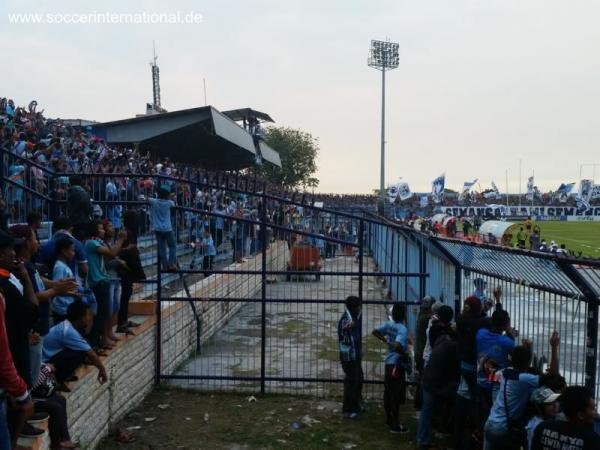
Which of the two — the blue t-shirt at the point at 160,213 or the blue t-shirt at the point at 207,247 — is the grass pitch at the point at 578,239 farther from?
the blue t-shirt at the point at 160,213

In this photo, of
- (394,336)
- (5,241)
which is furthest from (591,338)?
(5,241)

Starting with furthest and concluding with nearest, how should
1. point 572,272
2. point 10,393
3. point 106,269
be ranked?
point 106,269 → point 572,272 → point 10,393

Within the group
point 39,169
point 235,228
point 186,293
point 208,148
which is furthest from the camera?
point 208,148

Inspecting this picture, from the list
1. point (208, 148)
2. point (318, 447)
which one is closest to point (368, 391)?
point (318, 447)

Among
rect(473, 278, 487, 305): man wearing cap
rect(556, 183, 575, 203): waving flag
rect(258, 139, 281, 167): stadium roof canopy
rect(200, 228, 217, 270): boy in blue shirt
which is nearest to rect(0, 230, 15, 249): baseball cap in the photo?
rect(473, 278, 487, 305): man wearing cap

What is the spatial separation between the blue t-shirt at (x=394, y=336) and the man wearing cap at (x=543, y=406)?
2.90 meters

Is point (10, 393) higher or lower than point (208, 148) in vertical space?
lower

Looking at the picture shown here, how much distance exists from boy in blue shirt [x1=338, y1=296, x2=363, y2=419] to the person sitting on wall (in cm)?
320

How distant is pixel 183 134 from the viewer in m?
23.9

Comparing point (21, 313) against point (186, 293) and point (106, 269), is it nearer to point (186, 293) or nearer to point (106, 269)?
point (106, 269)

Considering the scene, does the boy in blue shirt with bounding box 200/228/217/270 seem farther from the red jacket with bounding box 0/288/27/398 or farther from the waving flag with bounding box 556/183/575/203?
the waving flag with bounding box 556/183/575/203

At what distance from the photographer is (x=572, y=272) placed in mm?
4938

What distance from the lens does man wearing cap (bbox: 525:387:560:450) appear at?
4.29 m

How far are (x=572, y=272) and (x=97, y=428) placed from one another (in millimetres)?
5224
